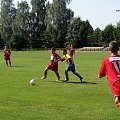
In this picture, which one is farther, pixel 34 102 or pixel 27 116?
pixel 34 102

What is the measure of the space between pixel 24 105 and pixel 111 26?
4192 inches

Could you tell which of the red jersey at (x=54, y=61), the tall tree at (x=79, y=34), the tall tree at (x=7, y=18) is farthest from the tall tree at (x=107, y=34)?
the red jersey at (x=54, y=61)

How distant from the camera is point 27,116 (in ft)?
34.0

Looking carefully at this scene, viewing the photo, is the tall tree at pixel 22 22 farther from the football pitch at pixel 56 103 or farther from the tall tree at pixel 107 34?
the football pitch at pixel 56 103

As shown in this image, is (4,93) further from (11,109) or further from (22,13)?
(22,13)

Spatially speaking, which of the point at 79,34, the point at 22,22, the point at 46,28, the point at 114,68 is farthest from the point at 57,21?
the point at 114,68

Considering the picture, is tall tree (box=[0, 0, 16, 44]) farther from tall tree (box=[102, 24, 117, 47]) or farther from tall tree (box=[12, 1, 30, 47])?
tall tree (box=[102, 24, 117, 47])

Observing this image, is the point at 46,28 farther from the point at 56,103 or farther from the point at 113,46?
the point at 113,46

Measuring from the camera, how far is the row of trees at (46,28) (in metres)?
109

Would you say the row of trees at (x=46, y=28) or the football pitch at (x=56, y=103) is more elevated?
the row of trees at (x=46, y=28)

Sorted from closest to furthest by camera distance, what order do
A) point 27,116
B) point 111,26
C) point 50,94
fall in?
point 27,116, point 50,94, point 111,26

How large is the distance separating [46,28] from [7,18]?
44.6ft

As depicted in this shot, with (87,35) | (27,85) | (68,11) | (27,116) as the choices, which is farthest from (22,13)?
(27,116)

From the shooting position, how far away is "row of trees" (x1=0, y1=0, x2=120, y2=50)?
109 metres
